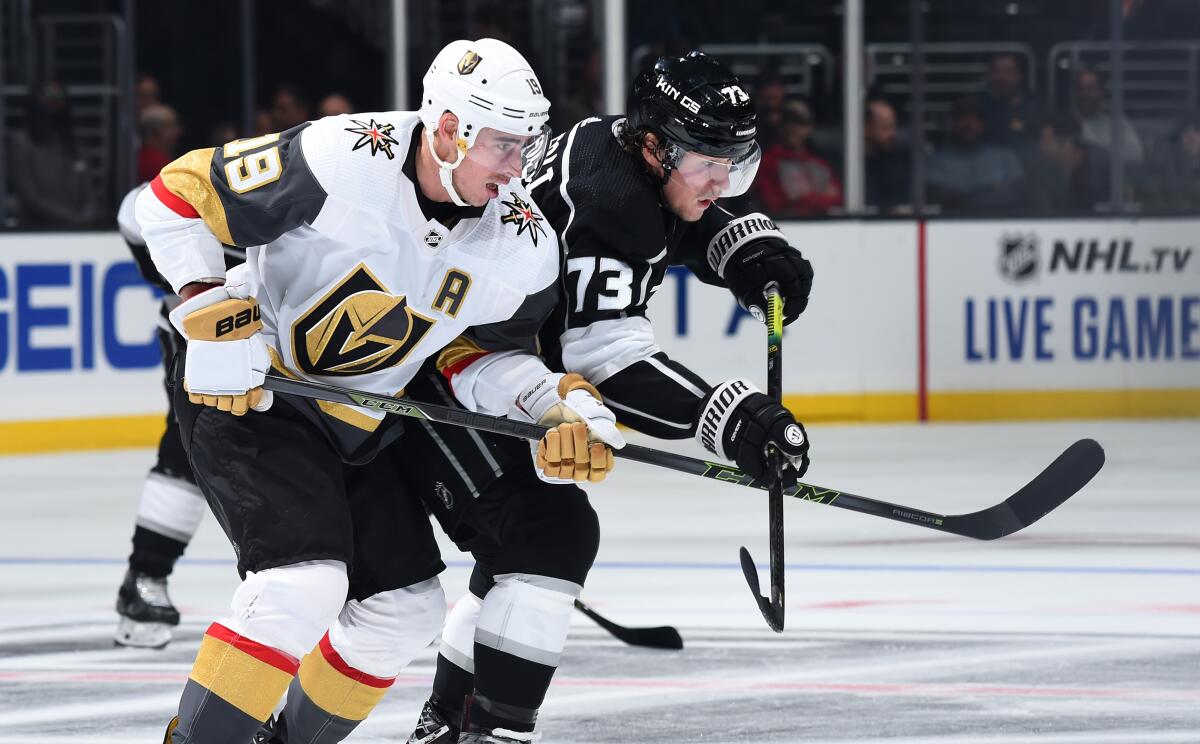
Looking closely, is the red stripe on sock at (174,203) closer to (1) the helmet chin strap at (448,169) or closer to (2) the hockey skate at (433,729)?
(1) the helmet chin strap at (448,169)

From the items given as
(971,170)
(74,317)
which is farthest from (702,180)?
(971,170)

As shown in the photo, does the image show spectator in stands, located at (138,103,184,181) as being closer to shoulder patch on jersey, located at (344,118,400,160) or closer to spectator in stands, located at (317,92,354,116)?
spectator in stands, located at (317,92,354,116)

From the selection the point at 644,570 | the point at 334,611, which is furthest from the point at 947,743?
the point at 644,570

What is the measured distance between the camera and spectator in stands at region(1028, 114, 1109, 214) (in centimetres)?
894

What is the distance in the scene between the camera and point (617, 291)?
3100 millimetres

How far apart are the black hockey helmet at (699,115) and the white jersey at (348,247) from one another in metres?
0.28

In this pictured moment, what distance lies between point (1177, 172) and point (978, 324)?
124 centimetres

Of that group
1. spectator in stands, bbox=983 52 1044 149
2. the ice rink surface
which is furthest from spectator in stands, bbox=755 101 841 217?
the ice rink surface

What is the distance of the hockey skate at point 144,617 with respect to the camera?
432cm

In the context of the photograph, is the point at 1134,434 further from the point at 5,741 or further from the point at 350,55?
the point at 5,741

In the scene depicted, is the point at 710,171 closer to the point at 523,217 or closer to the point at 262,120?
the point at 523,217

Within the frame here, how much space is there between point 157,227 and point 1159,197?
6.85m

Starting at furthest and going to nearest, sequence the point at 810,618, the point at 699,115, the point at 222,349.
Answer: the point at 810,618
the point at 699,115
the point at 222,349

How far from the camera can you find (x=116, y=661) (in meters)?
4.20
